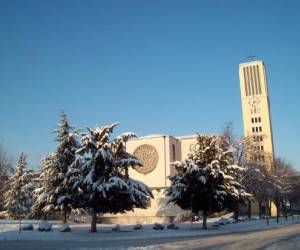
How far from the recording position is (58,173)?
3831cm

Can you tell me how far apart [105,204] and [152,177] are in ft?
154

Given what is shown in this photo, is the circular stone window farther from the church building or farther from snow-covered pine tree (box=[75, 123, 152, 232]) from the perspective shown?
snow-covered pine tree (box=[75, 123, 152, 232])

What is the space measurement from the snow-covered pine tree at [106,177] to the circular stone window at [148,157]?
1759 inches

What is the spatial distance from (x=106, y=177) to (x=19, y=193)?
81.0ft


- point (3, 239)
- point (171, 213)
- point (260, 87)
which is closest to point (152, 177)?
point (171, 213)

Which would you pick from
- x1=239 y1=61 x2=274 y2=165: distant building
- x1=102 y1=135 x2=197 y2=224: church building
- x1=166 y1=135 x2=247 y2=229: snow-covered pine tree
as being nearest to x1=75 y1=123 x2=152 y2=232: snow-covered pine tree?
x1=166 y1=135 x2=247 y2=229: snow-covered pine tree

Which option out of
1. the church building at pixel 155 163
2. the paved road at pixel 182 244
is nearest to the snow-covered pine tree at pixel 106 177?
the paved road at pixel 182 244

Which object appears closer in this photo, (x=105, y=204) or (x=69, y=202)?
(x=105, y=204)

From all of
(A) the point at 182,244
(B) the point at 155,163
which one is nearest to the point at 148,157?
(B) the point at 155,163

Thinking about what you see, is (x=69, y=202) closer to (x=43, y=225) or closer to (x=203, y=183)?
(x=43, y=225)

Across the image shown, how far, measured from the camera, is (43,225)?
95.9 feet

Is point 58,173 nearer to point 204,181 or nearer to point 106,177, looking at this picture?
point 106,177

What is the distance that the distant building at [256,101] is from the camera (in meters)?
99.6

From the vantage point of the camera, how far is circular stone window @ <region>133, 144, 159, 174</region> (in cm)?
7762
